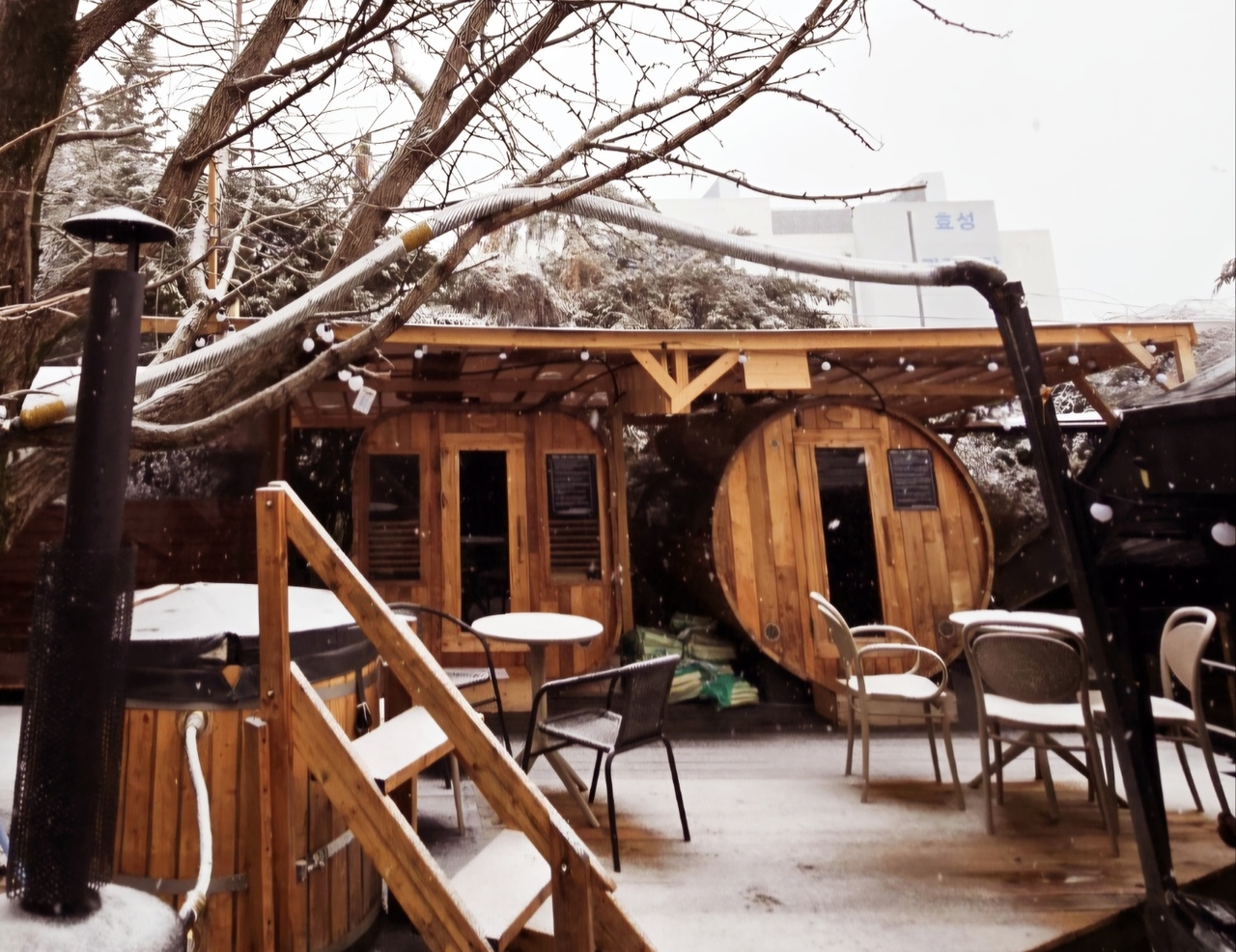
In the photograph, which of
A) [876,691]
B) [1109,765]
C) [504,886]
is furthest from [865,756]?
[504,886]

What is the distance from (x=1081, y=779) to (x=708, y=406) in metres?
4.42

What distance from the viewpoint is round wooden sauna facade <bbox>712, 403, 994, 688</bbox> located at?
570 centimetres

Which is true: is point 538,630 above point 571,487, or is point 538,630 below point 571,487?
below

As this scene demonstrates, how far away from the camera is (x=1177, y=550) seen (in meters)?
3.05

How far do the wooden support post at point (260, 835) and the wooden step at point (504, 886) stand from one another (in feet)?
1.86

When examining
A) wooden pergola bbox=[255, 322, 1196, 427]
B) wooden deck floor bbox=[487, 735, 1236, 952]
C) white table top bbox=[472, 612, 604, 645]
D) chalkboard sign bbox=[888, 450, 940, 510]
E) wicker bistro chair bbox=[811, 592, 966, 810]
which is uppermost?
wooden pergola bbox=[255, 322, 1196, 427]

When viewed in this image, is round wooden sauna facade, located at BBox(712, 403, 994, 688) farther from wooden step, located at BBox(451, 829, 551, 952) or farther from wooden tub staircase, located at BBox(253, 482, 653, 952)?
wooden tub staircase, located at BBox(253, 482, 653, 952)

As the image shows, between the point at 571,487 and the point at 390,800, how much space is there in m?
4.45

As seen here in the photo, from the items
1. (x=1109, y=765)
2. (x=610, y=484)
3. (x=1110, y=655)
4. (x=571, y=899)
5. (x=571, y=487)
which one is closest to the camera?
(x=571, y=899)

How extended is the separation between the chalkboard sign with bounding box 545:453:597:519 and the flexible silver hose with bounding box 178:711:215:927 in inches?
163

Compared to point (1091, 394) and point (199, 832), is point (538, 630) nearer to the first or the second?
point (199, 832)

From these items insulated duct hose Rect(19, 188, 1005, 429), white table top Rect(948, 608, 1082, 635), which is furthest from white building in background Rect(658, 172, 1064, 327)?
insulated duct hose Rect(19, 188, 1005, 429)

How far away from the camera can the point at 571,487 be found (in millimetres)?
6125

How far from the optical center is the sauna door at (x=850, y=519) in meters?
5.88
